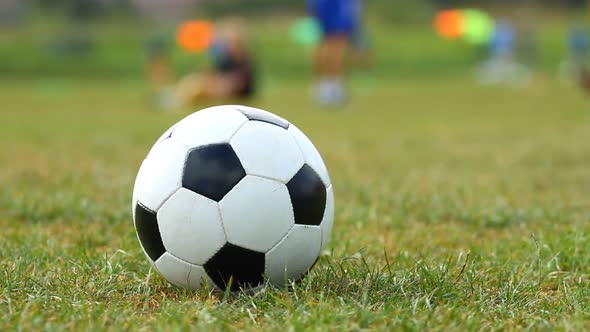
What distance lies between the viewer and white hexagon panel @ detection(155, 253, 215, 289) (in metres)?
2.74

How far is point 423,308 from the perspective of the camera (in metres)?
2.57

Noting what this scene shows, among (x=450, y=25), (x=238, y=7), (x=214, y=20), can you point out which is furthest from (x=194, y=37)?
(x=450, y=25)

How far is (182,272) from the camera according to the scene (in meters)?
2.76

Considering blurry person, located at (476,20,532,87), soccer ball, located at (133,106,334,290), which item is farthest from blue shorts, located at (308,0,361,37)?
soccer ball, located at (133,106,334,290)

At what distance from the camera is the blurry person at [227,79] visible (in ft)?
53.6

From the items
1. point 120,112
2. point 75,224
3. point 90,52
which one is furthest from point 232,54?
point 90,52

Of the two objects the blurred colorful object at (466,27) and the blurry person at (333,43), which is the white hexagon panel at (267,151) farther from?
the blurred colorful object at (466,27)

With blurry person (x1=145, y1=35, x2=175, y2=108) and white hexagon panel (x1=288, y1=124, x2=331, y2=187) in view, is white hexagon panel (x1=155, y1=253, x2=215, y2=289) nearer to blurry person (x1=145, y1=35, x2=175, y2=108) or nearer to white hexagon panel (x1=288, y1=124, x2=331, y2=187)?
white hexagon panel (x1=288, y1=124, x2=331, y2=187)

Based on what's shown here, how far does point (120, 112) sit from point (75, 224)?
35.3ft

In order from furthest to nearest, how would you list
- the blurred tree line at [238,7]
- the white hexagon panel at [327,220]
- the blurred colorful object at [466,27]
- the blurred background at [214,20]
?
the blurred tree line at [238,7] → the blurred colorful object at [466,27] → the blurred background at [214,20] → the white hexagon panel at [327,220]

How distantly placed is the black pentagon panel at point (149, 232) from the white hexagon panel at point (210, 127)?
0.93 ft

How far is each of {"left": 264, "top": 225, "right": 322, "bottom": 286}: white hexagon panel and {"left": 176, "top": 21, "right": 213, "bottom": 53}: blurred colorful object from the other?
30.0 m

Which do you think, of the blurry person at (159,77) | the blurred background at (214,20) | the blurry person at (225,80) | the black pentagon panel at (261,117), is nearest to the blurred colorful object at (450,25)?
the blurred background at (214,20)

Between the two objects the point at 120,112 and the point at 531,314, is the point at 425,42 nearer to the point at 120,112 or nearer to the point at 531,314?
the point at 120,112
